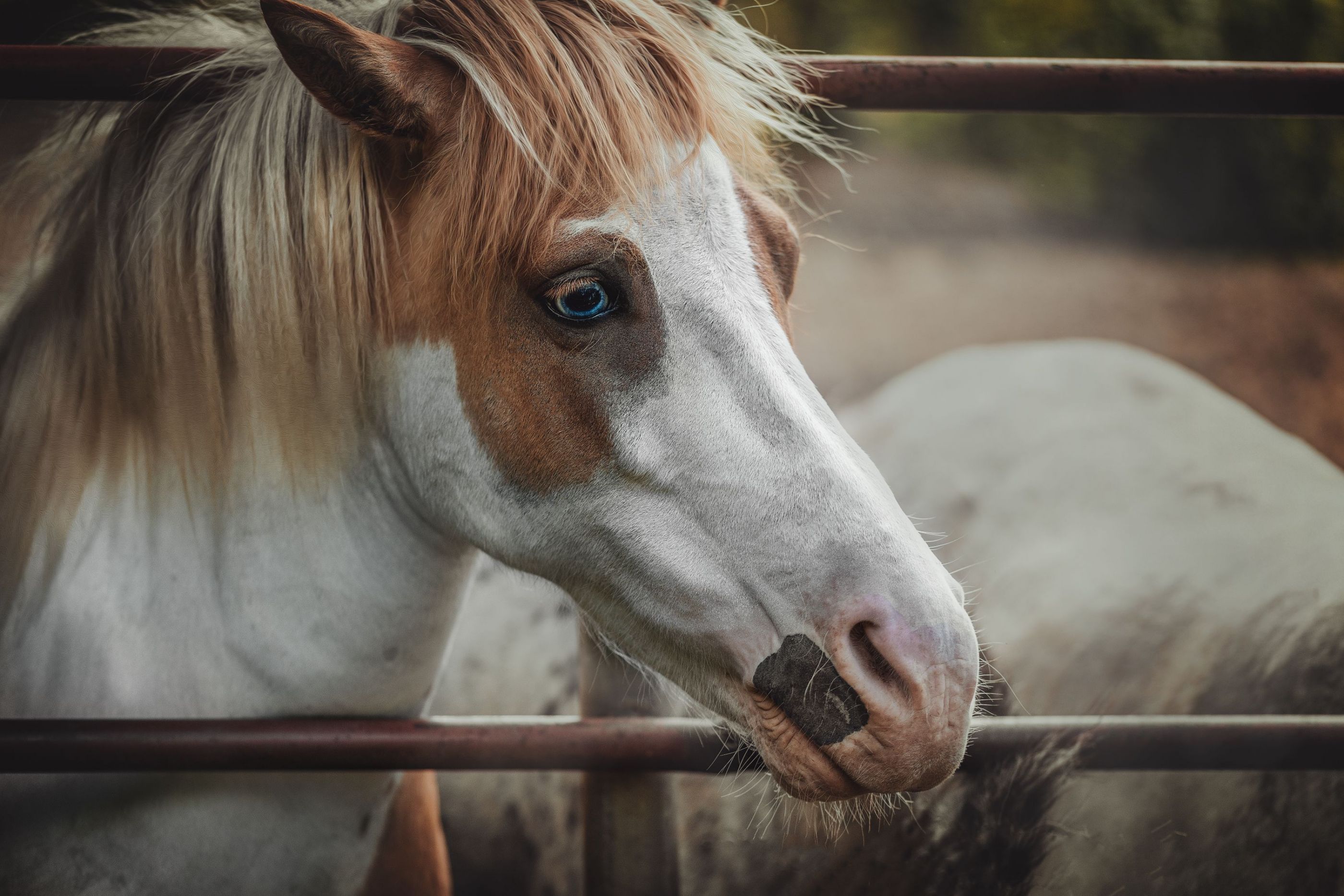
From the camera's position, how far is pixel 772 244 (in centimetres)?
101

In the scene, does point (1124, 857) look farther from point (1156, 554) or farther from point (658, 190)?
point (658, 190)

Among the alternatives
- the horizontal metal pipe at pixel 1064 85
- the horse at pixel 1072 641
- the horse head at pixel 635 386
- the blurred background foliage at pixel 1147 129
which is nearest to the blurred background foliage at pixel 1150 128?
the blurred background foliage at pixel 1147 129

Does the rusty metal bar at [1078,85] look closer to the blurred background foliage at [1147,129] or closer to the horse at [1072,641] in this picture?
the horse at [1072,641]

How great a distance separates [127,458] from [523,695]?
1166 mm

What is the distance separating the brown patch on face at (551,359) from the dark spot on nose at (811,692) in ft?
0.85

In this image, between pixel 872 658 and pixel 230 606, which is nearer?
pixel 872 658

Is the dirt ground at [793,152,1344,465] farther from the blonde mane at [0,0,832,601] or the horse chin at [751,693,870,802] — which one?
the horse chin at [751,693,870,802]

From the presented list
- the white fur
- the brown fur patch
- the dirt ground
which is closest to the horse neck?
the white fur

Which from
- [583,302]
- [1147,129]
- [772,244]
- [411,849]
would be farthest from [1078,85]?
[1147,129]

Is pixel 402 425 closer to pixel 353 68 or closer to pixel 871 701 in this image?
pixel 353 68

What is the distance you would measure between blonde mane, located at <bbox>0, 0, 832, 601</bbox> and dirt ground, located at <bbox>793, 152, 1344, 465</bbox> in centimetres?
492

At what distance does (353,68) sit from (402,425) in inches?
14.4

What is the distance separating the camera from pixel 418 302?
959 mm

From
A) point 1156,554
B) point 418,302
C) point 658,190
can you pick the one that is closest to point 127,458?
point 418,302
